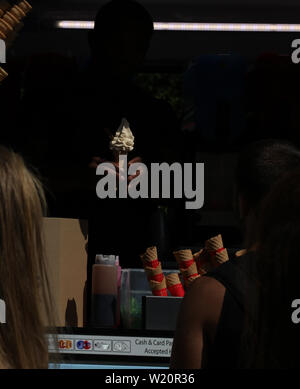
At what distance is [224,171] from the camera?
2.84 metres

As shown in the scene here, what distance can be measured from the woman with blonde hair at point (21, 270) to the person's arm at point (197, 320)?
0.52m

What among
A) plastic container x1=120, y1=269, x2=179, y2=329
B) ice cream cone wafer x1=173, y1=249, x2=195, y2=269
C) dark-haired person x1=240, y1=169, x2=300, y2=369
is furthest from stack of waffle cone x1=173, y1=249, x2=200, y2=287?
dark-haired person x1=240, y1=169, x2=300, y2=369

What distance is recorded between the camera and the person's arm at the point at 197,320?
1.61 metres

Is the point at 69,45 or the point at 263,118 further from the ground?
the point at 69,45

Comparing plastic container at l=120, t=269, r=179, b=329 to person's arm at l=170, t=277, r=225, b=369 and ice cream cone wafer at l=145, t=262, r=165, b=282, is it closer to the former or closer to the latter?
ice cream cone wafer at l=145, t=262, r=165, b=282

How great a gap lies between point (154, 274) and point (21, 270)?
98 centimetres

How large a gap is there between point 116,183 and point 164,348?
0.85m

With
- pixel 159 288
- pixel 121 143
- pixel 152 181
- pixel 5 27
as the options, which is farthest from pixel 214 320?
pixel 5 27

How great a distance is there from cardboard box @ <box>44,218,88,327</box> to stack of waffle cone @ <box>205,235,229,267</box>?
1.26 feet
